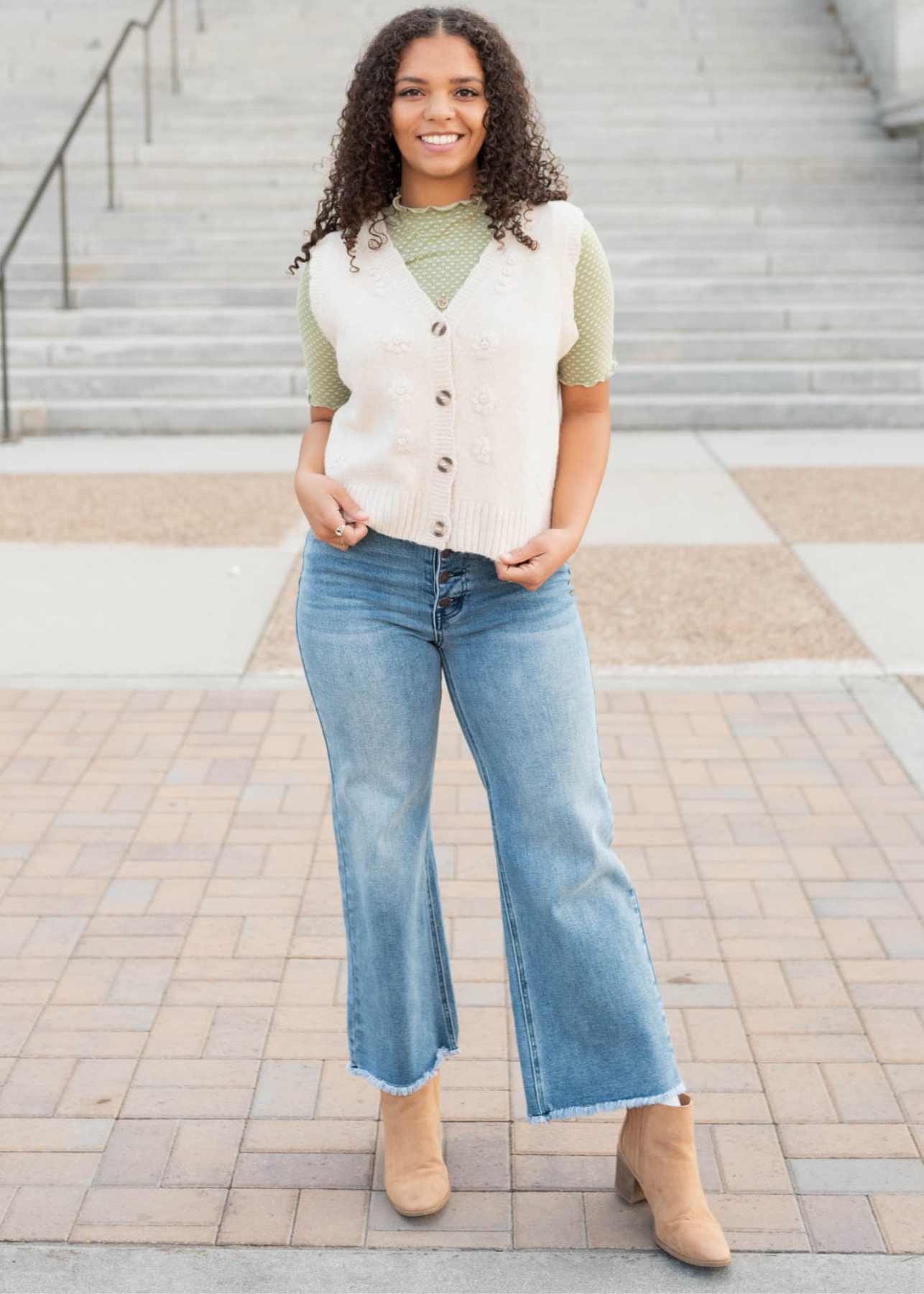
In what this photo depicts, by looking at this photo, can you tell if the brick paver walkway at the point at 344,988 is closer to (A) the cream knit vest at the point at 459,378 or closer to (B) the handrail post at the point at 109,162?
(A) the cream knit vest at the point at 459,378

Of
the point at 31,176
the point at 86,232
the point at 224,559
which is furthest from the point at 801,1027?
the point at 31,176

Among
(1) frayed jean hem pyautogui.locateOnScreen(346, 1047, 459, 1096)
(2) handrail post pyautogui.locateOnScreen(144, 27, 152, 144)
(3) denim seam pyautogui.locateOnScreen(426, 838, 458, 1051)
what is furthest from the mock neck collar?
(2) handrail post pyautogui.locateOnScreen(144, 27, 152, 144)

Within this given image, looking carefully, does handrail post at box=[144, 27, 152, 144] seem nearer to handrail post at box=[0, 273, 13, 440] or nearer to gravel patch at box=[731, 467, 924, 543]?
handrail post at box=[0, 273, 13, 440]

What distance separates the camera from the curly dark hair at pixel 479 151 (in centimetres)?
227

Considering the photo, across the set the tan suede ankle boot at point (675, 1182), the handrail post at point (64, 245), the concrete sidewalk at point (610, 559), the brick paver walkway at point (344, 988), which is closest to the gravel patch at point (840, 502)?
the concrete sidewalk at point (610, 559)

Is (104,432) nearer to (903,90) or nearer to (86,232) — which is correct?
(86,232)

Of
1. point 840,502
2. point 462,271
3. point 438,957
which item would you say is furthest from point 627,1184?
point 840,502

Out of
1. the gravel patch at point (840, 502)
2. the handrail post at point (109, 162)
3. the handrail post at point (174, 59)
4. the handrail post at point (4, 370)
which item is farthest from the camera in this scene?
the handrail post at point (174, 59)

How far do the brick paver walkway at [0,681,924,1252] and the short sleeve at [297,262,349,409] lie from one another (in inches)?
50.5

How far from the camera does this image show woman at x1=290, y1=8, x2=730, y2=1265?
226 cm

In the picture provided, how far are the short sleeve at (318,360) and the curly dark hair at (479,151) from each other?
0.39ft

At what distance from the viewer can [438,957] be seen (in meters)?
2.58

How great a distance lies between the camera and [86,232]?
40.7 feet

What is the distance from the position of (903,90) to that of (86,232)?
7.36 metres
